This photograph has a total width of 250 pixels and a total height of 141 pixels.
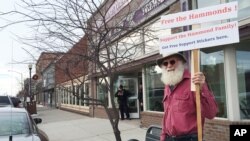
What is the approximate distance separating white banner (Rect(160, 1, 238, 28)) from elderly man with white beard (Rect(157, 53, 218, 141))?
356mm

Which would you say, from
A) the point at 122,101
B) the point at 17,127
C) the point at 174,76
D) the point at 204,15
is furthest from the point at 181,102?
the point at 122,101

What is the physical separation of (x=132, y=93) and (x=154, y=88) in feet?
15.9

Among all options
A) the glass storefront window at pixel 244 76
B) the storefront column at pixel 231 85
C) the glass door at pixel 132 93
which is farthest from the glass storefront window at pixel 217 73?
the glass door at pixel 132 93

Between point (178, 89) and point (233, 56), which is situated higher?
point (233, 56)

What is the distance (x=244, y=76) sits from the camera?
972 centimetres

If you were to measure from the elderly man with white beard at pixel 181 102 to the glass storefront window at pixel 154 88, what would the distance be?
9.61 meters

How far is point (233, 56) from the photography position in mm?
9922

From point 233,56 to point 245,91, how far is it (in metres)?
0.86

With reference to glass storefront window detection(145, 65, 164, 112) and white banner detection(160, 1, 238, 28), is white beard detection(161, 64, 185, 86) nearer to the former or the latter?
white banner detection(160, 1, 238, 28)

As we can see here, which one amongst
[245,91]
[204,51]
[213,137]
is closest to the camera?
[245,91]

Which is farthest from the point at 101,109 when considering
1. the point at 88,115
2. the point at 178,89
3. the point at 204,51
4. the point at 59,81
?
the point at 178,89

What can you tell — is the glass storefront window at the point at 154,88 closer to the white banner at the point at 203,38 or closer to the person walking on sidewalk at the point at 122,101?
the person walking on sidewalk at the point at 122,101

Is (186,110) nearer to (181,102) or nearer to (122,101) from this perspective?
(181,102)

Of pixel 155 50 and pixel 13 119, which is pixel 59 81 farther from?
pixel 13 119
